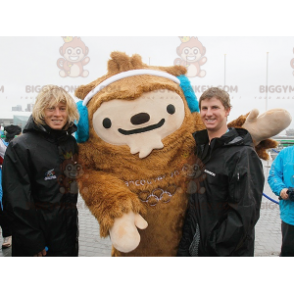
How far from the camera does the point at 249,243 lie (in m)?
1.86

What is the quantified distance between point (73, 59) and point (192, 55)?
1549 millimetres

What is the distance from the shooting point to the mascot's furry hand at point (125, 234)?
1897mm

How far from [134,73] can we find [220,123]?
986mm

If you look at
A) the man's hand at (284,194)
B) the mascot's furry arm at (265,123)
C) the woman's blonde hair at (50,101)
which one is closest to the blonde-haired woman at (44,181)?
the woman's blonde hair at (50,101)

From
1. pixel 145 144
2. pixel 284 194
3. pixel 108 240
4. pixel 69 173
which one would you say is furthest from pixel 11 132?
pixel 284 194

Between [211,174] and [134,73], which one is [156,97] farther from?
[211,174]

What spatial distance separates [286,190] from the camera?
2.67 m

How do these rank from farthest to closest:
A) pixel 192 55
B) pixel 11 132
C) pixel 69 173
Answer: pixel 11 132
pixel 192 55
pixel 69 173

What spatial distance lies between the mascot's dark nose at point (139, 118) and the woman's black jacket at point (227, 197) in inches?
24.1

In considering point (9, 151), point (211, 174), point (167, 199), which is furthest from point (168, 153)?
point (9, 151)

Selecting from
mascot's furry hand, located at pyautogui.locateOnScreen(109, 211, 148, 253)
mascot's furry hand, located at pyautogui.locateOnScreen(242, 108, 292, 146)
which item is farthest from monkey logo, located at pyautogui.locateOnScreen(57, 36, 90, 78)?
mascot's furry hand, located at pyautogui.locateOnScreen(242, 108, 292, 146)

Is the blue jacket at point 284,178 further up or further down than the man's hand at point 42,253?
further up

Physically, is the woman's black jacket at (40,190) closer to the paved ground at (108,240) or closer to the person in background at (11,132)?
the paved ground at (108,240)

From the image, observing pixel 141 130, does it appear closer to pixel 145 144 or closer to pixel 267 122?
pixel 145 144
